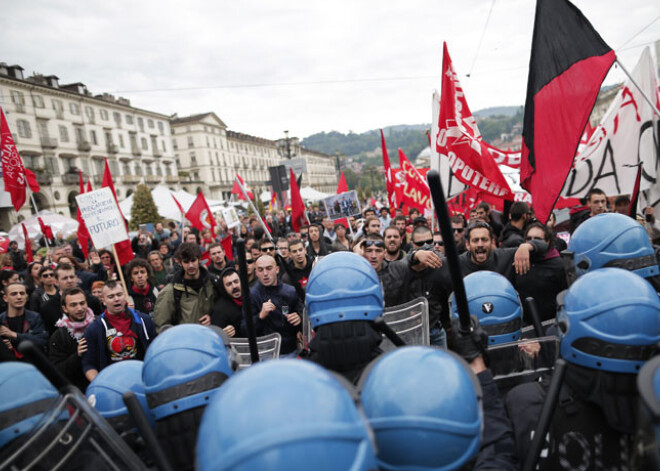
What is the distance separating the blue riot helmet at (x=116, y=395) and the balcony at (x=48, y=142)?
54278 mm

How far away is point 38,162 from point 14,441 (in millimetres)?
53928

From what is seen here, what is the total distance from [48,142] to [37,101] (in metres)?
4.42

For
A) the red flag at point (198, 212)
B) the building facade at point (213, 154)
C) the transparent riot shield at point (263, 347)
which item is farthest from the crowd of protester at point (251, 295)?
the building facade at point (213, 154)

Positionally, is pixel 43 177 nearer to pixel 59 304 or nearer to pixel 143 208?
pixel 143 208

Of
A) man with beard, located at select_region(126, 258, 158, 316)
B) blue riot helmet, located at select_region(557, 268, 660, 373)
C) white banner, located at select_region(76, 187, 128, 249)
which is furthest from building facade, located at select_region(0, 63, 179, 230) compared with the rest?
blue riot helmet, located at select_region(557, 268, 660, 373)

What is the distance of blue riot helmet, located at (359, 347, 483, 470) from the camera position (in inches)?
50.2

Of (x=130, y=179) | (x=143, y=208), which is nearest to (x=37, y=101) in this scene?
(x=130, y=179)

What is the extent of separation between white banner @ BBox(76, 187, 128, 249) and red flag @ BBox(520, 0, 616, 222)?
7009mm

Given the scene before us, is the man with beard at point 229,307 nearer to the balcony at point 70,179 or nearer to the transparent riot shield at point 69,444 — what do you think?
the transparent riot shield at point 69,444

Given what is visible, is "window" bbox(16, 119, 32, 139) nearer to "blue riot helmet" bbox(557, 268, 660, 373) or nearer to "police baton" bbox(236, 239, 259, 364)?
"police baton" bbox(236, 239, 259, 364)

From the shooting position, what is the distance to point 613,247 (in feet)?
8.93

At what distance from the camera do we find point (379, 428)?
1.28 metres

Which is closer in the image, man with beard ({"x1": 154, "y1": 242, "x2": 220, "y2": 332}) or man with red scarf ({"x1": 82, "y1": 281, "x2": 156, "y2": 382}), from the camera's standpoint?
man with red scarf ({"x1": 82, "y1": 281, "x2": 156, "y2": 382})

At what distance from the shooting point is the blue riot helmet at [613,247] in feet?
8.64
